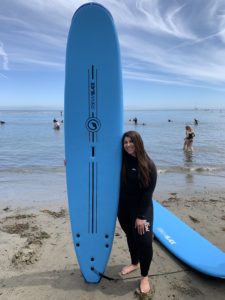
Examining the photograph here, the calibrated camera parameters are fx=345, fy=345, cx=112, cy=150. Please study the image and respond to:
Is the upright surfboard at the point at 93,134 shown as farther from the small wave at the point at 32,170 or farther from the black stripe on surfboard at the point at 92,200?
the small wave at the point at 32,170

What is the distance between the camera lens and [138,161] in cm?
326

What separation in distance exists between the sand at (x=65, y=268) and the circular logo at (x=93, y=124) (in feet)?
5.26

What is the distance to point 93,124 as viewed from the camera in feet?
11.6

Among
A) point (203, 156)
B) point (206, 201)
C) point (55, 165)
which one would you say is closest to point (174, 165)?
point (203, 156)

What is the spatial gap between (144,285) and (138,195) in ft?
3.02

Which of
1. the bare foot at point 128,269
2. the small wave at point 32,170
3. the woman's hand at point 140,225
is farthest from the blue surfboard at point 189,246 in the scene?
the small wave at point 32,170

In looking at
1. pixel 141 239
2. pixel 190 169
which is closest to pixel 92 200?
pixel 141 239

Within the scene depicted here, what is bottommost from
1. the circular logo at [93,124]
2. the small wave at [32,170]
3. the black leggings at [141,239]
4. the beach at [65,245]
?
the small wave at [32,170]

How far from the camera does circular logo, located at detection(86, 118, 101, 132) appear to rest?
3.54 meters

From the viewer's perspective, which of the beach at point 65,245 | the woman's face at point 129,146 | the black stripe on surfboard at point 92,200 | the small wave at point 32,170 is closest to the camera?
the woman's face at point 129,146

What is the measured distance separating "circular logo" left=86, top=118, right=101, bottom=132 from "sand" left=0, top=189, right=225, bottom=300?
1602mm

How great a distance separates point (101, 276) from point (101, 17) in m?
2.63

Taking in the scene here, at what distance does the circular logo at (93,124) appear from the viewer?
3539 mm

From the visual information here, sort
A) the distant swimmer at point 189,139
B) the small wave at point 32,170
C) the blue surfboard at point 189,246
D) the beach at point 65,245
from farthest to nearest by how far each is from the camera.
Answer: the distant swimmer at point 189,139 < the small wave at point 32,170 < the blue surfboard at point 189,246 < the beach at point 65,245
